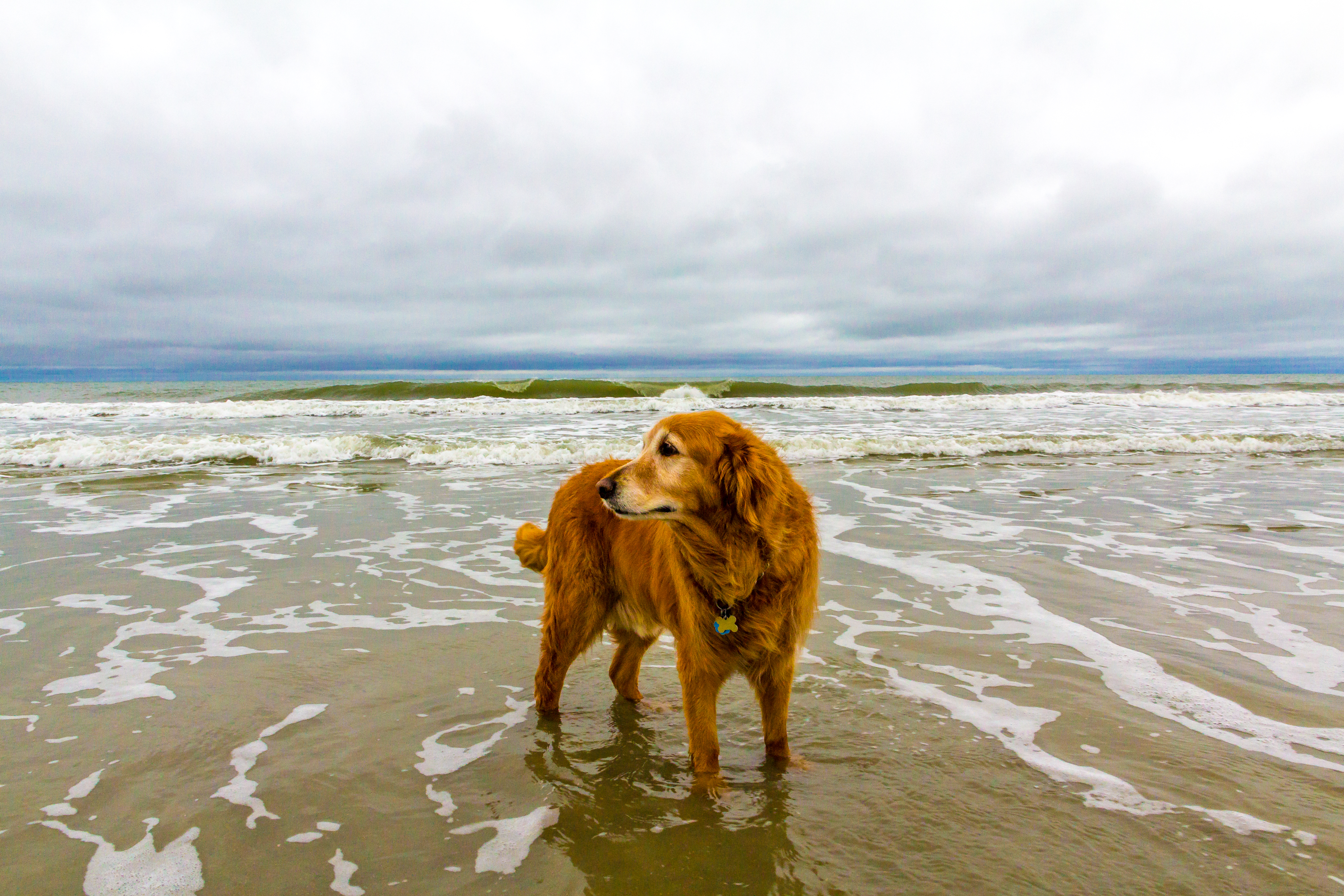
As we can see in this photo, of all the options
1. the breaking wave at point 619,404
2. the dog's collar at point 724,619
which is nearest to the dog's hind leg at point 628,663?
the dog's collar at point 724,619

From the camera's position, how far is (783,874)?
2.48 m

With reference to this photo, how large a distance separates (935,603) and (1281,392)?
42682 millimetres

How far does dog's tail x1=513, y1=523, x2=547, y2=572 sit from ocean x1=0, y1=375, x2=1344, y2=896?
2.44 ft

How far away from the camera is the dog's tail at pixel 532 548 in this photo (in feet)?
13.3

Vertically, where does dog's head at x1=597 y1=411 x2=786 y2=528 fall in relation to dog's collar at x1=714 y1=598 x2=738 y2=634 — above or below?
above

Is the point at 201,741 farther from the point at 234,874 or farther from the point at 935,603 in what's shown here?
the point at 935,603

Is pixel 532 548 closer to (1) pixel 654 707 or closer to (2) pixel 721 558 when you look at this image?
(1) pixel 654 707

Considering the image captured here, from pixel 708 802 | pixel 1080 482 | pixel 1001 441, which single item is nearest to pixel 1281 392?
pixel 1001 441

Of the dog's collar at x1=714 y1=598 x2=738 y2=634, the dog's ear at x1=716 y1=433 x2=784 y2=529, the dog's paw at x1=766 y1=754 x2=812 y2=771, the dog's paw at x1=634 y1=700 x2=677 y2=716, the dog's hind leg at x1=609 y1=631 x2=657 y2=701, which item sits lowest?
the dog's paw at x1=634 y1=700 x2=677 y2=716

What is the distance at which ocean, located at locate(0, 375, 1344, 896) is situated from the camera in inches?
99.7

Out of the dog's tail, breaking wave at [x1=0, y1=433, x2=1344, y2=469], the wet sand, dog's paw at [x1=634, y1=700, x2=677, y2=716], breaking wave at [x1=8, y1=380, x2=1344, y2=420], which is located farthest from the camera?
breaking wave at [x1=8, y1=380, x2=1344, y2=420]

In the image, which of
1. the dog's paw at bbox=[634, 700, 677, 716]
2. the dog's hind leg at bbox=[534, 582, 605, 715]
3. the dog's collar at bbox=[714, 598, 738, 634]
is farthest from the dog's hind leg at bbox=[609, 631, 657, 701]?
the dog's collar at bbox=[714, 598, 738, 634]

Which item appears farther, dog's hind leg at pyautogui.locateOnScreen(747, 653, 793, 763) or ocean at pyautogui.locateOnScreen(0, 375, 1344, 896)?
dog's hind leg at pyautogui.locateOnScreen(747, 653, 793, 763)

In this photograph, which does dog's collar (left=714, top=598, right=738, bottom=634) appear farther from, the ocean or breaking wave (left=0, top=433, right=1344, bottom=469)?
breaking wave (left=0, top=433, right=1344, bottom=469)
